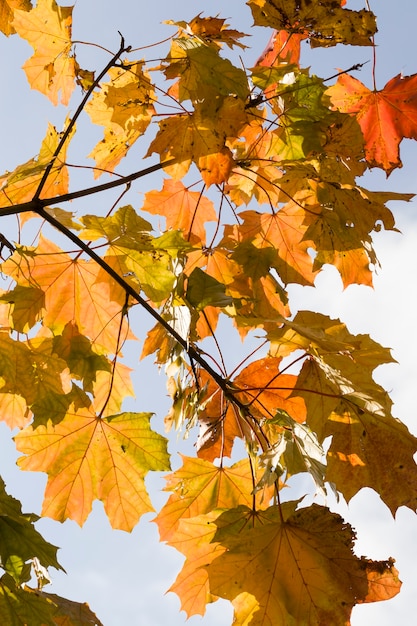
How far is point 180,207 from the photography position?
114 inches

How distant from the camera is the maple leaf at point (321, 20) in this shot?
2293mm

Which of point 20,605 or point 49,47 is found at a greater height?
point 49,47

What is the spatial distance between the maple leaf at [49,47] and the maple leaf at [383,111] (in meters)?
1.01

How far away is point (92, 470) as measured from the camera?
7.73 ft

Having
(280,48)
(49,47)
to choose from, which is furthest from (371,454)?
(49,47)

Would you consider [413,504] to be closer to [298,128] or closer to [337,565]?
[337,565]

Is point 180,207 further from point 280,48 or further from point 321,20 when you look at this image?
point 321,20

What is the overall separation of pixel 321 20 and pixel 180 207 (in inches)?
37.0

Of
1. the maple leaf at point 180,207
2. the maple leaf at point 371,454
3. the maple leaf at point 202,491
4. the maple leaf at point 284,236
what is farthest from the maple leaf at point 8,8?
the maple leaf at point 371,454

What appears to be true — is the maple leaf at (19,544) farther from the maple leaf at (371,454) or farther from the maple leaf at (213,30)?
the maple leaf at (213,30)

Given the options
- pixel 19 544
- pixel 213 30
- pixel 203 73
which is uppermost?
pixel 213 30

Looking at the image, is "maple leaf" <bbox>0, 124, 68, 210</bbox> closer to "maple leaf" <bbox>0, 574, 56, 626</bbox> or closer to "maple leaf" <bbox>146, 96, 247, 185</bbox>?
"maple leaf" <bbox>146, 96, 247, 185</bbox>

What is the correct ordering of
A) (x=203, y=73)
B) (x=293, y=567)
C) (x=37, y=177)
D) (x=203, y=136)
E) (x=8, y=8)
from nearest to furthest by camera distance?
(x=293, y=567)
(x=203, y=73)
(x=203, y=136)
(x=37, y=177)
(x=8, y=8)

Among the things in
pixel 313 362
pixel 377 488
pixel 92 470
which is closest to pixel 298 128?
pixel 313 362
